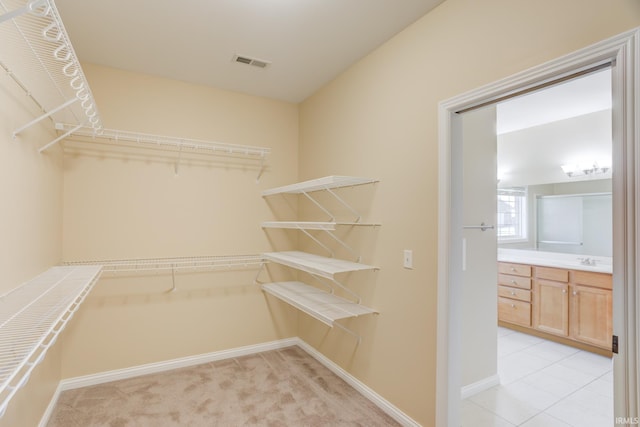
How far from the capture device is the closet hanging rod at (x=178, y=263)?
2570mm

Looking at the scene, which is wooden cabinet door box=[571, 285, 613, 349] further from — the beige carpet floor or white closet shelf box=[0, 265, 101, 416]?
white closet shelf box=[0, 265, 101, 416]

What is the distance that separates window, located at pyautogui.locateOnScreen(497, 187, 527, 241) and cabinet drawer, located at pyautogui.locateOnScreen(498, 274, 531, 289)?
2.03 ft

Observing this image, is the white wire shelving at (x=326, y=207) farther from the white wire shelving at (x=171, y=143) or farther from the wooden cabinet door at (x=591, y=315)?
the wooden cabinet door at (x=591, y=315)

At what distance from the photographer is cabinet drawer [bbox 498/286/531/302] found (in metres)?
3.61

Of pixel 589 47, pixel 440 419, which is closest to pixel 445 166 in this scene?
pixel 589 47

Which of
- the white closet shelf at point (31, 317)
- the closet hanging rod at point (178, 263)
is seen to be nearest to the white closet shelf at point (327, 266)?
the closet hanging rod at point (178, 263)

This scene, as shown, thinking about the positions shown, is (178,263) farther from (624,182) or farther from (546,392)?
(546,392)

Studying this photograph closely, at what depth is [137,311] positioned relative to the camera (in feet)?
8.75

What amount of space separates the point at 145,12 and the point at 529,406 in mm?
3646

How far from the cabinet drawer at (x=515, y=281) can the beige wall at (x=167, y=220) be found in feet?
8.31

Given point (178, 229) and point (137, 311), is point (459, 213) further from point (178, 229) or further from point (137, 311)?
point (137, 311)

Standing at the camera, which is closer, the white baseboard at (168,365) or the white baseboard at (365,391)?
the white baseboard at (365,391)

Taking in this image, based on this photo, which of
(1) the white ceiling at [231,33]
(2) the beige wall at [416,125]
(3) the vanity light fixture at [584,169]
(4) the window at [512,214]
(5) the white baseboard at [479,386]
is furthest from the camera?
(4) the window at [512,214]

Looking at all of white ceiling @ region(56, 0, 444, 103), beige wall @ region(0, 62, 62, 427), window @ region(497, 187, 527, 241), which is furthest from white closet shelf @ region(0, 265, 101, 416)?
window @ region(497, 187, 527, 241)
